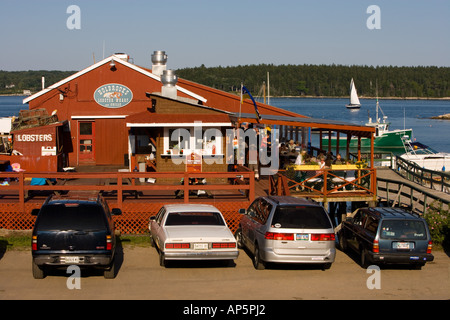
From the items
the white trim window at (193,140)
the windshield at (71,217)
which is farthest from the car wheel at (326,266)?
the white trim window at (193,140)

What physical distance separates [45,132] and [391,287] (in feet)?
53.8

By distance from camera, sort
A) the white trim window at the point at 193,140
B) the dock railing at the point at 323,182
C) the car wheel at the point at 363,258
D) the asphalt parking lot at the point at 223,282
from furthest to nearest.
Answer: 1. the white trim window at the point at 193,140
2. the dock railing at the point at 323,182
3. the car wheel at the point at 363,258
4. the asphalt parking lot at the point at 223,282

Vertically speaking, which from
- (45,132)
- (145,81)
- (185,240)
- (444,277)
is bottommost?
(444,277)

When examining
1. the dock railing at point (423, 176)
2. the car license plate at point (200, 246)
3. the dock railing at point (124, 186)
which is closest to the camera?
the car license plate at point (200, 246)

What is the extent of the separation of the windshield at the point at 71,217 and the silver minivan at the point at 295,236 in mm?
3654

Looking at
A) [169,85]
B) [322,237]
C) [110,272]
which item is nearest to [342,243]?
[322,237]

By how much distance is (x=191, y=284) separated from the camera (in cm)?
1276

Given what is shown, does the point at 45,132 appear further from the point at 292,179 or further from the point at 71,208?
the point at 71,208

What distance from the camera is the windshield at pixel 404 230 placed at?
46.3 feet

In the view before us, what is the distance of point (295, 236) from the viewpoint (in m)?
13.4

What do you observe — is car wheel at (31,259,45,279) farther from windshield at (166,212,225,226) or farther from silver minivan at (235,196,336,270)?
silver minivan at (235,196,336,270)

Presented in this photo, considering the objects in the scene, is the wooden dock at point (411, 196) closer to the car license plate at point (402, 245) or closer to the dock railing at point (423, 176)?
the dock railing at point (423, 176)
